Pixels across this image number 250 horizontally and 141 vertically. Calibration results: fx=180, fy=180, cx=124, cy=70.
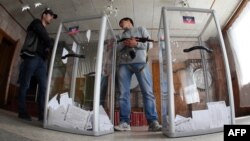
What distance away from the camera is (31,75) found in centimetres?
170

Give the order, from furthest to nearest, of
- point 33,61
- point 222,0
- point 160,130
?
point 222,0, point 33,61, point 160,130

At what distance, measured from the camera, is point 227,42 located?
3.34 metres

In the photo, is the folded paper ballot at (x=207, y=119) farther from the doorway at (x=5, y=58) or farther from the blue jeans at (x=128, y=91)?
the doorway at (x=5, y=58)

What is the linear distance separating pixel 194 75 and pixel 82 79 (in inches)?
35.1

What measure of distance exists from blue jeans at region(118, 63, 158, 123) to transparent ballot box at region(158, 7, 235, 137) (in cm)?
19

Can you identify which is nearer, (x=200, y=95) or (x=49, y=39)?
(x=200, y=95)

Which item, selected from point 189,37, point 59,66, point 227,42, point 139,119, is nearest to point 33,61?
point 59,66

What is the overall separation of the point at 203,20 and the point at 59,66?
1.27 meters

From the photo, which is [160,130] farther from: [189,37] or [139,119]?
[139,119]

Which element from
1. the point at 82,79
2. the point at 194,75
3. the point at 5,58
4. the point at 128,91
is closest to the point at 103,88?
the point at 82,79

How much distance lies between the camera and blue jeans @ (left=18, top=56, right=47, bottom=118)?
1.66 m

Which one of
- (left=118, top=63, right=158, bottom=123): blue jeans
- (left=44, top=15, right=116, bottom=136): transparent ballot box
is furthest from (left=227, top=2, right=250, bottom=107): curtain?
(left=44, top=15, right=116, bottom=136): transparent ballot box

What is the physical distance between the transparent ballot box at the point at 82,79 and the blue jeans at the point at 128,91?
9 centimetres

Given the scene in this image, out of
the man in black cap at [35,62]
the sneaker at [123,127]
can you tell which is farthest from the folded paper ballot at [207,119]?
the man in black cap at [35,62]
